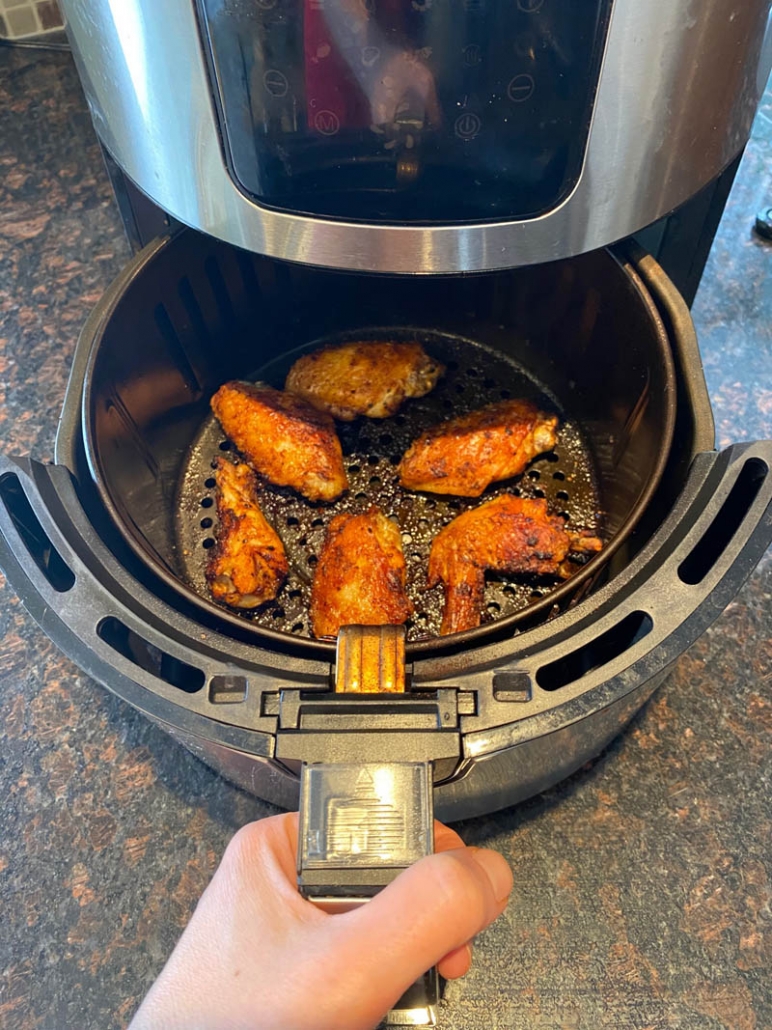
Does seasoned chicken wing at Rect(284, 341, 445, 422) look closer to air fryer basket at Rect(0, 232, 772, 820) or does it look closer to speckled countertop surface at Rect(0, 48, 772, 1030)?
air fryer basket at Rect(0, 232, 772, 820)

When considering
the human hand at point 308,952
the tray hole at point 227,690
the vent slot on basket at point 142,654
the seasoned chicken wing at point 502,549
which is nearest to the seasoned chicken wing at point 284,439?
the seasoned chicken wing at point 502,549

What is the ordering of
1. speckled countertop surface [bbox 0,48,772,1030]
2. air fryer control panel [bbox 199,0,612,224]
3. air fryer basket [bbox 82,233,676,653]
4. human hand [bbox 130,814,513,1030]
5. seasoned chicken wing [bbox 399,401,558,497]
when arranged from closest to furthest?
human hand [bbox 130,814,513,1030] < air fryer control panel [bbox 199,0,612,224] < speckled countertop surface [bbox 0,48,772,1030] < air fryer basket [bbox 82,233,676,653] < seasoned chicken wing [bbox 399,401,558,497]

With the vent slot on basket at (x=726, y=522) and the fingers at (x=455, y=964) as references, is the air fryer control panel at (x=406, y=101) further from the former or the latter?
the fingers at (x=455, y=964)

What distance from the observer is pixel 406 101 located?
572mm

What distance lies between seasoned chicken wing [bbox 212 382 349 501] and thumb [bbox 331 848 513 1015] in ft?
1.76

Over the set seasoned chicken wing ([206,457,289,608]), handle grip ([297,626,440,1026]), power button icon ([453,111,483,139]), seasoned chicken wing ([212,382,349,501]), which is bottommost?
seasoned chicken wing ([206,457,289,608])

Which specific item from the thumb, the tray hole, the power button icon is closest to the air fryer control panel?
the power button icon

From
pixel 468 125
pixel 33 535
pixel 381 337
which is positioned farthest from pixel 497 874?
pixel 381 337

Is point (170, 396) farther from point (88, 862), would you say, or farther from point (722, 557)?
point (722, 557)

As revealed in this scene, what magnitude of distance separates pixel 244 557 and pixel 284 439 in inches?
6.4

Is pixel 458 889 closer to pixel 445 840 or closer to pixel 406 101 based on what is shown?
pixel 445 840

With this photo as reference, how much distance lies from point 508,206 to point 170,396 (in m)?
0.50

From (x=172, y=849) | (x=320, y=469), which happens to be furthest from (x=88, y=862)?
(x=320, y=469)

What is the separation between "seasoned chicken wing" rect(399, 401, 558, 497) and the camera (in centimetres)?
91
